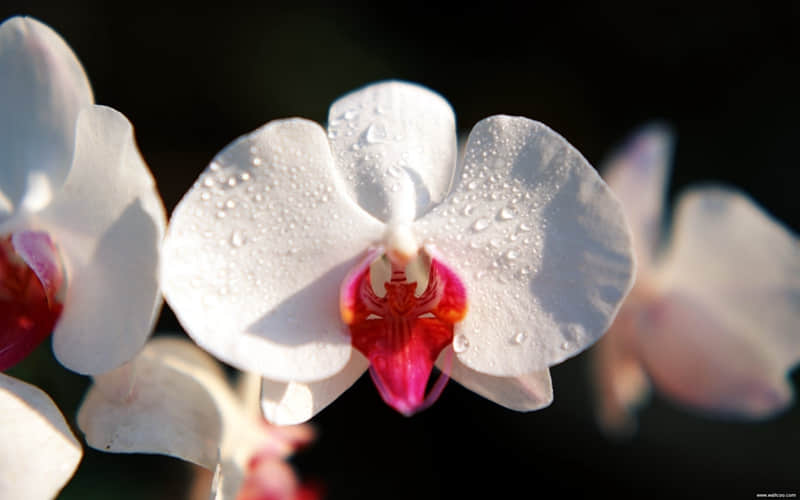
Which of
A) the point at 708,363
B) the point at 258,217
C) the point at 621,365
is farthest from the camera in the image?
the point at 621,365

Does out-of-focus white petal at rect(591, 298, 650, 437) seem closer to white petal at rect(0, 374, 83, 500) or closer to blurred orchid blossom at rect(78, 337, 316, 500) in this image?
blurred orchid blossom at rect(78, 337, 316, 500)

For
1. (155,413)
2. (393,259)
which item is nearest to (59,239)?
(155,413)

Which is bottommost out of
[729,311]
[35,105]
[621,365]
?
[621,365]

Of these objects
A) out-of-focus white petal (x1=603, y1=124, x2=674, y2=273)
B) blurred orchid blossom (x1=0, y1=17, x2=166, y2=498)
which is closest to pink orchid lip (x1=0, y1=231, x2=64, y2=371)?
blurred orchid blossom (x1=0, y1=17, x2=166, y2=498)

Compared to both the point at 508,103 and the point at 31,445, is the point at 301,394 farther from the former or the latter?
the point at 508,103

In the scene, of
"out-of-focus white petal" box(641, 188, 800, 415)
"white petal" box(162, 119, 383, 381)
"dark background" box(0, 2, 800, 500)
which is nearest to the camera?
"white petal" box(162, 119, 383, 381)

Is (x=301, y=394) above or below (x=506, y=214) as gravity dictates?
below

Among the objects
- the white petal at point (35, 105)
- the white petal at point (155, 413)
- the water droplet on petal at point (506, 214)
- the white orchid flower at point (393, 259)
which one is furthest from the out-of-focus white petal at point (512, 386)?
the white petal at point (35, 105)

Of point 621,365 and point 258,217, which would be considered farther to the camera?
point 621,365
